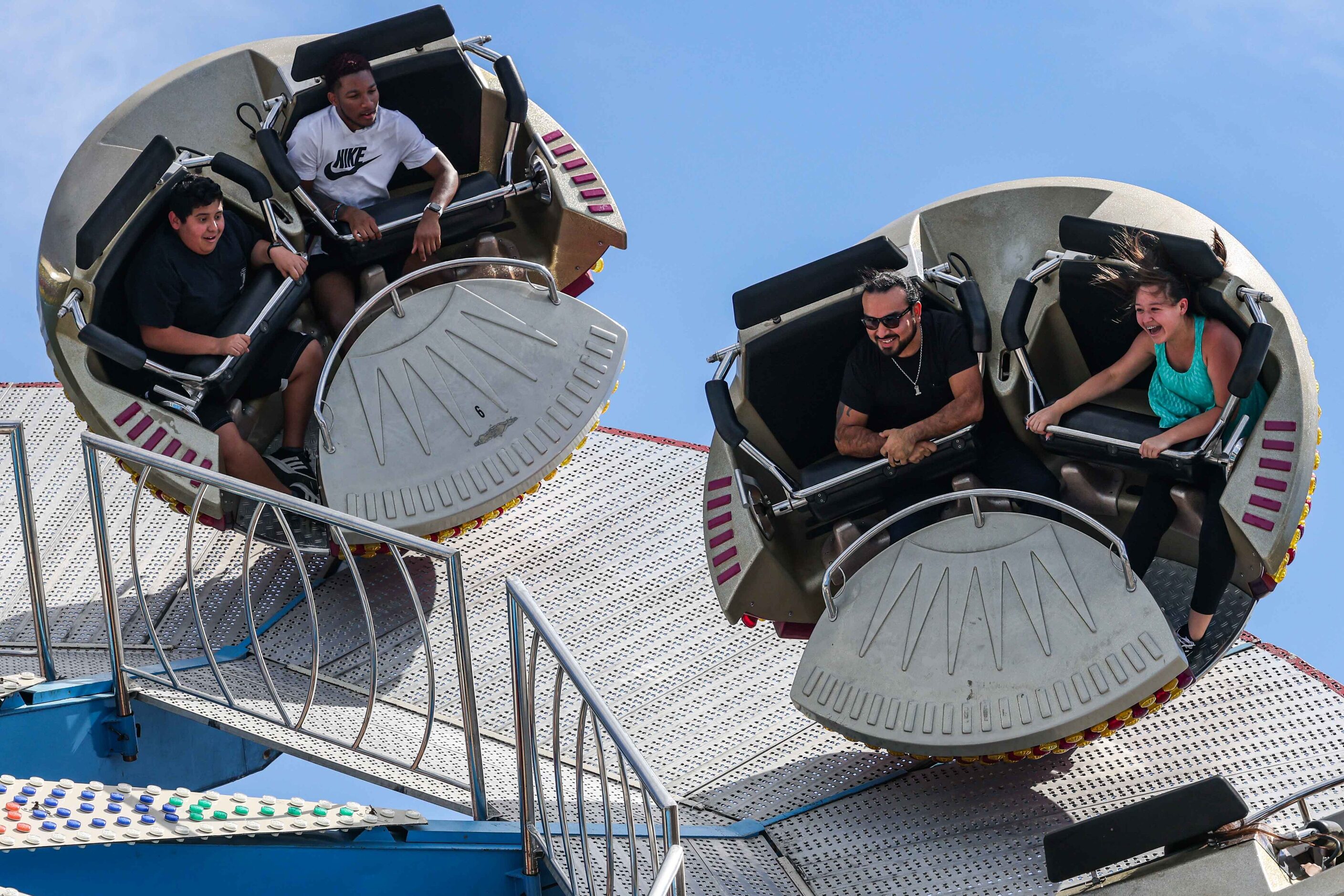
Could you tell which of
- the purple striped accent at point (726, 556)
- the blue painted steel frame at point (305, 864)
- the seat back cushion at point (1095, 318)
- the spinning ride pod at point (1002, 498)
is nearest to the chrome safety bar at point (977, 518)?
the spinning ride pod at point (1002, 498)

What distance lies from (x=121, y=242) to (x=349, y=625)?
58.1 inches

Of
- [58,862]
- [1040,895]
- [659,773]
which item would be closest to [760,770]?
[659,773]

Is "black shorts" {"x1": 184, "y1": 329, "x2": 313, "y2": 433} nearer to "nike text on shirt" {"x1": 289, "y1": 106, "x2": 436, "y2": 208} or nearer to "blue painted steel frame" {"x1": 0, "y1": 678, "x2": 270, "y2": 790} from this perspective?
"nike text on shirt" {"x1": 289, "y1": 106, "x2": 436, "y2": 208}

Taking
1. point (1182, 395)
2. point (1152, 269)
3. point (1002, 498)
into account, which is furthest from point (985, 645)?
→ point (1152, 269)

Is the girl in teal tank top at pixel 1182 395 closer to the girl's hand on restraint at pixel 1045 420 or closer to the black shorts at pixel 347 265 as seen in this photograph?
the girl's hand on restraint at pixel 1045 420

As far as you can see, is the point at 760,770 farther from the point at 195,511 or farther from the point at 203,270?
the point at 203,270

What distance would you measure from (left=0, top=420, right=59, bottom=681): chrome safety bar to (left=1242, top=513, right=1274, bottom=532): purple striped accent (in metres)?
3.12

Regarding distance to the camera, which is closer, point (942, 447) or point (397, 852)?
point (397, 852)

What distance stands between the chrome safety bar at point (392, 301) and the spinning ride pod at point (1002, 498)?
0.95m

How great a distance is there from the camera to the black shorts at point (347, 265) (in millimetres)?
5879

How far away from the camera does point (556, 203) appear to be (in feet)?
19.9

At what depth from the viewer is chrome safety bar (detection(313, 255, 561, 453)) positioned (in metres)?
5.44

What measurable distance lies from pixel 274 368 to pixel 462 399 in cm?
67

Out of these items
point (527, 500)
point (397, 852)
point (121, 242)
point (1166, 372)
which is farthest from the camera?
point (527, 500)
